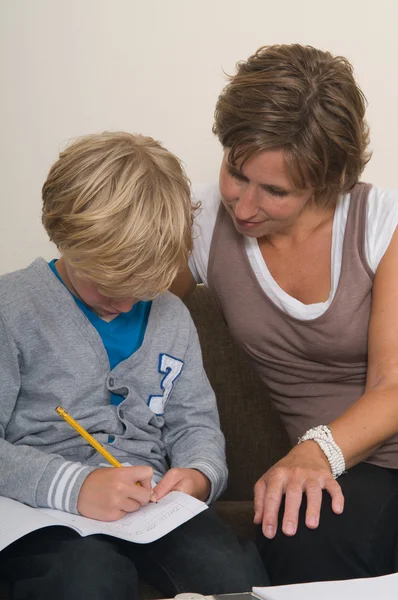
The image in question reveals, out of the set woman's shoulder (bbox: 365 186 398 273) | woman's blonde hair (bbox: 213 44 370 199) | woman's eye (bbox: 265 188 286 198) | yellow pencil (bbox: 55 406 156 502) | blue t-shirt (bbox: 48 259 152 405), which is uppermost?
woman's blonde hair (bbox: 213 44 370 199)

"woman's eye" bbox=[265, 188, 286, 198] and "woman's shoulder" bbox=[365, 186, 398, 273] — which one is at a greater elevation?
"woman's eye" bbox=[265, 188, 286, 198]

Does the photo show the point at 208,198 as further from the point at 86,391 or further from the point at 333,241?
the point at 86,391

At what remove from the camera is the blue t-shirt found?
4.68 ft

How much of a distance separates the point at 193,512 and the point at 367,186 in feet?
2.39

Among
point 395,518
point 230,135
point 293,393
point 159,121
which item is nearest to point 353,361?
point 293,393

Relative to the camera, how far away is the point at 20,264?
6.40 ft

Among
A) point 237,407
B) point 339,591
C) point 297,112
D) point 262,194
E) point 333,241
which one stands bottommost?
point 237,407

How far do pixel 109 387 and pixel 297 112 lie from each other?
0.56 m

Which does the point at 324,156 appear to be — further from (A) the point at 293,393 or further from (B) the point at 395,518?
(B) the point at 395,518

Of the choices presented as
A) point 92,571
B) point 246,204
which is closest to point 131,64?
point 246,204

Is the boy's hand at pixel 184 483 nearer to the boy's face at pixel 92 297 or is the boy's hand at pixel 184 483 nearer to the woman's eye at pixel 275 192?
the boy's face at pixel 92 297

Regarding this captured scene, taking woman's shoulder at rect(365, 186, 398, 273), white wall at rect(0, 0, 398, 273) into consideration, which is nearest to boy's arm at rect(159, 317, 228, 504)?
woman's shoulder at rect(365, 186, 398, 273)

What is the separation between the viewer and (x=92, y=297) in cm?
138

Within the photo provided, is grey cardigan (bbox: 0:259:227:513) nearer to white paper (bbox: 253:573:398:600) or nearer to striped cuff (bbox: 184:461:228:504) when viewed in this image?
striped cuff (bbox: 184:461:228:504)
